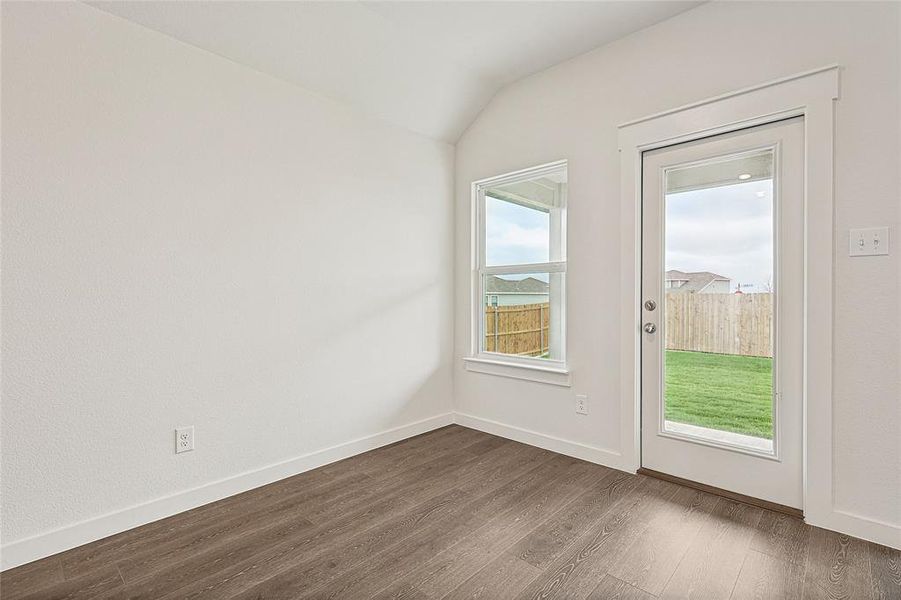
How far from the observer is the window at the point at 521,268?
3.24 m

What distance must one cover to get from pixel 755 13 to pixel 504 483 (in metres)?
2.86

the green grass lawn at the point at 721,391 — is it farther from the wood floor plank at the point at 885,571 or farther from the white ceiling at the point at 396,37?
the white ceiling at the point at 396,37

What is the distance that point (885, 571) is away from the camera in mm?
1772

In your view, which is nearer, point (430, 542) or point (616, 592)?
point (616, 592)

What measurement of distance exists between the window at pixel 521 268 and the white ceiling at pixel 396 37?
2.54 feet

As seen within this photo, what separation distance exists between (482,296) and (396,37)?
1967mm

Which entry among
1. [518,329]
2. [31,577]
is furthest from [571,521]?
[31,577]

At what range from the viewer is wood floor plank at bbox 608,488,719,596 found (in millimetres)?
1751

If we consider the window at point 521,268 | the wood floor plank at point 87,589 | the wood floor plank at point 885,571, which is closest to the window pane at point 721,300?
the wood floor plank at point 885,571

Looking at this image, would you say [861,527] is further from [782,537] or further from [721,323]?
[721,323]

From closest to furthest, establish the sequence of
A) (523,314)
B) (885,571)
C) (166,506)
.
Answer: (885,571), (166,506), (523,314)

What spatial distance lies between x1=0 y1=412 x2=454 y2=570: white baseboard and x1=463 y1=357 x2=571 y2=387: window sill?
86 cm

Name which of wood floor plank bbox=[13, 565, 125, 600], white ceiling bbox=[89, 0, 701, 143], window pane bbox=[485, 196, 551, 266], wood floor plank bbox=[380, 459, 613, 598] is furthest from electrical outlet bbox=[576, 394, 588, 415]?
wood floor plank bbox=[13, 565, 125, 600]

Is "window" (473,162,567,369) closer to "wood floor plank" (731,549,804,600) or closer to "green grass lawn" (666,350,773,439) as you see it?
"green grass lawn" (666,350,773,439)
